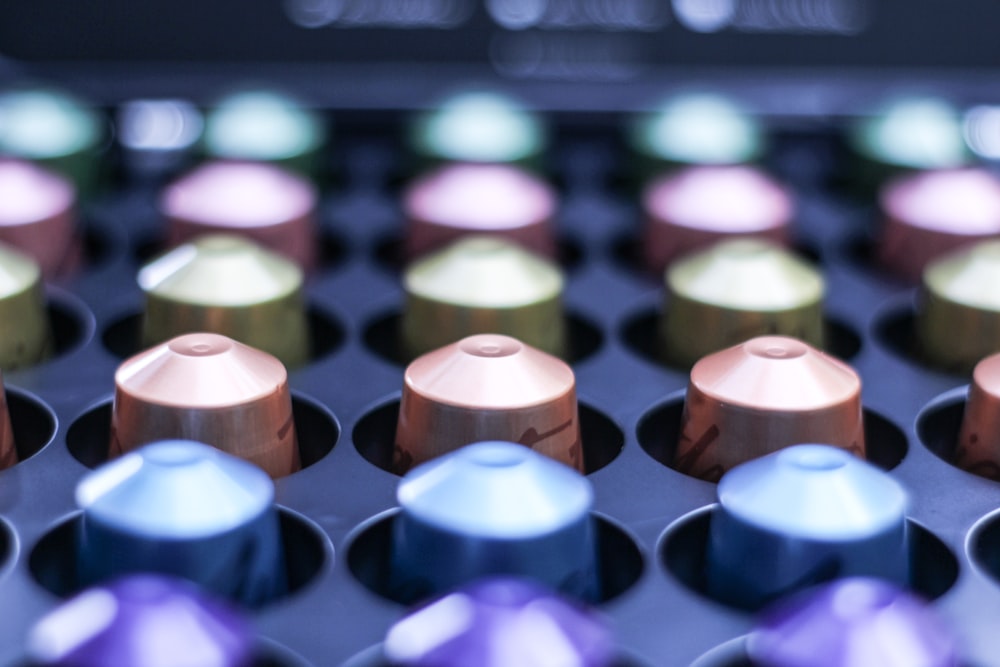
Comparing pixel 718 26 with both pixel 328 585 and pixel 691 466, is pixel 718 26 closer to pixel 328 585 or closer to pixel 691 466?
pixel 691 466

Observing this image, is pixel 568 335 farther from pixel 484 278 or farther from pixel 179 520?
pixel 179 520

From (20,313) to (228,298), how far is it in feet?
0.25

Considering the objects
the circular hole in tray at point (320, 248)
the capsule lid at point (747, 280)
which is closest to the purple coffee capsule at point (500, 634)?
the capsule lid at point (747, 280)

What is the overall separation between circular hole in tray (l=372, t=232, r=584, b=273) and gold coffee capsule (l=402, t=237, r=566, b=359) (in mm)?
119

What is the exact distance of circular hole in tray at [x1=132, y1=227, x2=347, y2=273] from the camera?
24.8 inches

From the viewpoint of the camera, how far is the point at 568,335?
0.58 meters

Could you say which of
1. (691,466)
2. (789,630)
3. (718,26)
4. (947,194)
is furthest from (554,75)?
(789,630)

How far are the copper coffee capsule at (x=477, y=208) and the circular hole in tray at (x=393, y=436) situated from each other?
124 mm

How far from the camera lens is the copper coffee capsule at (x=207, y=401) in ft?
1.35

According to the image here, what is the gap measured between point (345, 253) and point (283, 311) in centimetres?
15

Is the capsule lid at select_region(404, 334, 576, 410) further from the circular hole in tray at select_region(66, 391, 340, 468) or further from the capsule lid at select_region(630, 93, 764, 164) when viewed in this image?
the capsule lid at select_region(630, 93, 764, 164)

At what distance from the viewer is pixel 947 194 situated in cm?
62

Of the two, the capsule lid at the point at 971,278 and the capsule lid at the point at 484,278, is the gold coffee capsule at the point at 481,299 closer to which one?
the capsule lid at the point at 484,278

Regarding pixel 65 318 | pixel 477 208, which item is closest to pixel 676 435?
pixel 477 208
